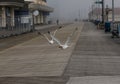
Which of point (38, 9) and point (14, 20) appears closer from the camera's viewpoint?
point (14, 20)

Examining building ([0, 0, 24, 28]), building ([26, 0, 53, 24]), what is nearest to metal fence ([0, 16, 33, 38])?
building ([0, 0, 24, 28])

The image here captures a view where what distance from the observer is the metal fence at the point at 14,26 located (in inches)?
2127

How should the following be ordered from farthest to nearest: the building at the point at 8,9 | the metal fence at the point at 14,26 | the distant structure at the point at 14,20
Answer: the building at the point at 8,9, the distant structure at the point at 14,20, the metal fence at the point at 14,26

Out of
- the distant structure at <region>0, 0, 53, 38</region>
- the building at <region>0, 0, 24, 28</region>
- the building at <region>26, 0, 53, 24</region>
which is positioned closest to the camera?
the distant structure at <region>0, 0, 53, 38</region>

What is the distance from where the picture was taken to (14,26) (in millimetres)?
59562

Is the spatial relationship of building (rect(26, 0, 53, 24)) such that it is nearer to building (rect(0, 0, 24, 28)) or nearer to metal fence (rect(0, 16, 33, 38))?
building (rect(0, 0, 24, 28))

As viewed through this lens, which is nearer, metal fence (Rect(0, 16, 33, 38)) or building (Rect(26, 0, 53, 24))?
metal fence (Rect(0, 16, 33, 38))

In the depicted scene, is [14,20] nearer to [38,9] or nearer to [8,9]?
[8,9]

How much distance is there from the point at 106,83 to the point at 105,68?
401 centimetres

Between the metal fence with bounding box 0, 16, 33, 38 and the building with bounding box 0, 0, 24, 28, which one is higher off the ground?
the building with bounding box 0, 0, 24, 28

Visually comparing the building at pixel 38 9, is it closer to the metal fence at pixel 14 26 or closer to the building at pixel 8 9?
the building at pixel 8 9

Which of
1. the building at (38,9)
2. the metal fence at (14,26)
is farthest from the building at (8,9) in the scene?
the building at (38,9)

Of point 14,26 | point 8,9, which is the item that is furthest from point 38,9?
point 14,26

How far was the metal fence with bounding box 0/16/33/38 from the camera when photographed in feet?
177
